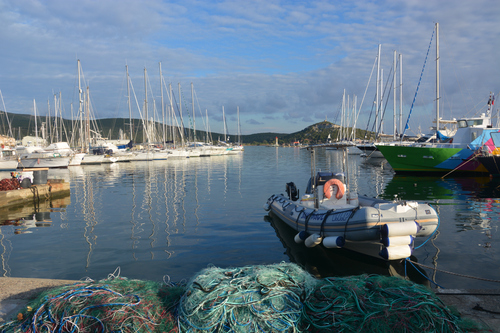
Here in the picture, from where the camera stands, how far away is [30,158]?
4384 centimetres

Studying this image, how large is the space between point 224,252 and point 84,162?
44050mm

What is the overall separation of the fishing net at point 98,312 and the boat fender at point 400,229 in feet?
16.9

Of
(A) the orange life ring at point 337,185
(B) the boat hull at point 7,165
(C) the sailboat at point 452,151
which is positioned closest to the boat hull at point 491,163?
(C) the sailboat at point 452,151

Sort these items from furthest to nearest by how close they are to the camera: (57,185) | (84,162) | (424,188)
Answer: (84,162)
(424,188)
(57,185)

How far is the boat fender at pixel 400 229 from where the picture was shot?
7.66 m

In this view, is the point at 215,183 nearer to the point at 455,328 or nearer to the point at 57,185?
the point at 57,185

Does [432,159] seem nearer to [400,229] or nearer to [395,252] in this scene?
[400,229]

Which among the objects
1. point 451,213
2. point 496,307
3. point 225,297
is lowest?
point 451,213

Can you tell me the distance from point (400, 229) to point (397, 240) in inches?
9.8

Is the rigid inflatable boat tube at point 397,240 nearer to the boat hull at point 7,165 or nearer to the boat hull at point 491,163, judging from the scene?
the boat hull at point 491,163

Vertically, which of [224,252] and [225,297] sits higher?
[225,297]

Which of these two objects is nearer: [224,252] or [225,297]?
[225,297]

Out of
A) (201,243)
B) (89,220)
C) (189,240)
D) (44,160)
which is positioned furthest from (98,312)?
(44,160)

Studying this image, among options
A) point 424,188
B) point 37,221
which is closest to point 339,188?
point 37,221
